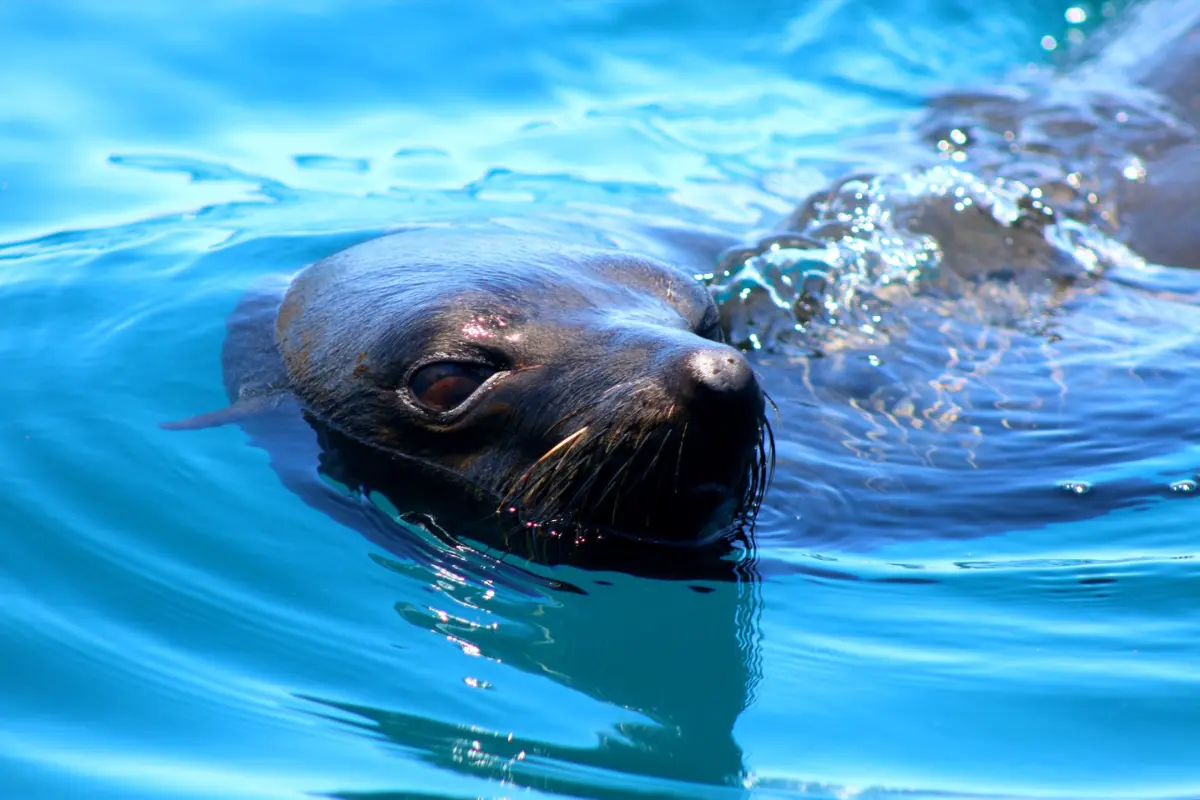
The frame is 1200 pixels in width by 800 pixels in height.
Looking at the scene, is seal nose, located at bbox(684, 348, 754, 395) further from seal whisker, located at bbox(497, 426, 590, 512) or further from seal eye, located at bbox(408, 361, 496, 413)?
seal eye, located at bbox(408, 361, 496, 413)

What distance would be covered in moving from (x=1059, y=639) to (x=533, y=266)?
1806 mm

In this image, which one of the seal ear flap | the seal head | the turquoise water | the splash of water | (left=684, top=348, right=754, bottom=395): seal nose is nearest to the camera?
the turquoise water

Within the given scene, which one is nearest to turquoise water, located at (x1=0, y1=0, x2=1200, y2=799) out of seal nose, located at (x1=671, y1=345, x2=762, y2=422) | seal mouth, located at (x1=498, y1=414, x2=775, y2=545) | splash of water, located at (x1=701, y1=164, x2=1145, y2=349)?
seal mouth, located at (x1=498, y1=414, x2=775, y2=545)

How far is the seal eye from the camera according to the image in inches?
154

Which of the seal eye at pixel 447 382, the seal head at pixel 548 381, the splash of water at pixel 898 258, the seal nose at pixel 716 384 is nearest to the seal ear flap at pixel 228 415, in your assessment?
the seal head at pixel 548 381

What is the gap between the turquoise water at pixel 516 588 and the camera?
3.05 metres

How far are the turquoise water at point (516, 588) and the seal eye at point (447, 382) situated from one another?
39cm

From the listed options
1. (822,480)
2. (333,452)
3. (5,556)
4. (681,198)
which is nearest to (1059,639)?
(822,480)

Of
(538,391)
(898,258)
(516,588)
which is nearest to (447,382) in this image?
(538,391)

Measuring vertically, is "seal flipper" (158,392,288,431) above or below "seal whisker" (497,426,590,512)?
above

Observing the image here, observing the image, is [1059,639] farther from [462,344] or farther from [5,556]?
[5,556]

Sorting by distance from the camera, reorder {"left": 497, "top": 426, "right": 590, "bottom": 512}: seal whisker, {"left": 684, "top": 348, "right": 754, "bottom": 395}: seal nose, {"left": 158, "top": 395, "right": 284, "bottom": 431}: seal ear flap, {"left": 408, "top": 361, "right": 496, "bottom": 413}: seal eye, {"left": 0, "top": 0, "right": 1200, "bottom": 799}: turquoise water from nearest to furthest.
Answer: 1. {"left": 0, "top": 0, "right": 1200, "bottom": 799}: turquoise water
2. {"left": 684, "top": 348, "right": 754, "bottom": 395}: seal nose
3. {"left": 497, "top": 426, "right": 590, "bottom": 512}: seal whisker
4. {"left": 408, "top": 361, "right": 496, "bottom": 413}: seal eye
5. {"left": 158, "top": 395, "right": 284, "bottom": 431}: seal ear flap

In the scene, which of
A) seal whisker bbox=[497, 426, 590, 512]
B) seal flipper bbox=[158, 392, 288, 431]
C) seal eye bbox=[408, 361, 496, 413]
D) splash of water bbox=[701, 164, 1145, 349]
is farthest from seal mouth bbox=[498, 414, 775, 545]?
splash of water bbox=[701, 164, 1145, 349]

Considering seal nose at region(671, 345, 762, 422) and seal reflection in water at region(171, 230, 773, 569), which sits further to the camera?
seal reflection in water at region(171, 230, 773, 569)
